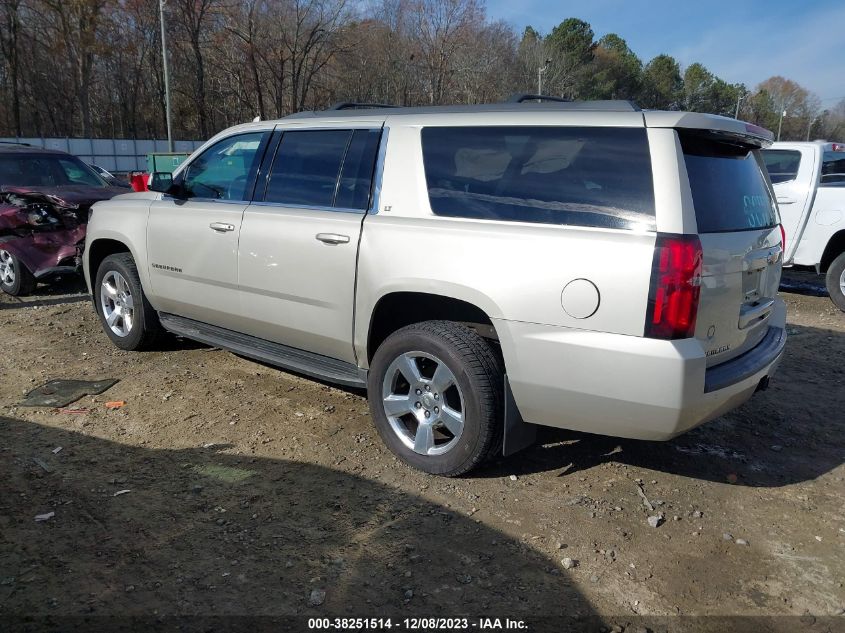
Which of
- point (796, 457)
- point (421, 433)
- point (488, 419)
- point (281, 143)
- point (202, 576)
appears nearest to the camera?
point (202, 576)

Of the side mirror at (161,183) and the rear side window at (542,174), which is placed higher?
the rear side window at (542,174)

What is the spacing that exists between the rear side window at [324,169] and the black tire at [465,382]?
0.88 metres

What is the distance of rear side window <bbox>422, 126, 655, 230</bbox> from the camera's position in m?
3.10

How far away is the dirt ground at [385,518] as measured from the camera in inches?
108

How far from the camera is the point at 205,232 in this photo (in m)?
4.78

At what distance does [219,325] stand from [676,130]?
3396mm

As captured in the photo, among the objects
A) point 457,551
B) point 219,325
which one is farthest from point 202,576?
point 219,325

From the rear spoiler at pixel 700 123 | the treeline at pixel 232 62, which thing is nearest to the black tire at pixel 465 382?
the rear spoiler at pixel 700 123

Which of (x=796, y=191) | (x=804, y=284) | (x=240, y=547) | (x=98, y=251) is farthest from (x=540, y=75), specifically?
(x=240, y=547)

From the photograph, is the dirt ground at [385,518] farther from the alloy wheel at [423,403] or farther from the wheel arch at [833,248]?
the wheel arch at [833,248]

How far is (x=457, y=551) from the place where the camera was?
307 cm

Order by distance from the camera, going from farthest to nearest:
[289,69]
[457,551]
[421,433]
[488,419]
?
[289,69]
[421,433]
[488,419]
[457,551]

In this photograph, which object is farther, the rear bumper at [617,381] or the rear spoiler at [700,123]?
the rear spoiler at [700,123]

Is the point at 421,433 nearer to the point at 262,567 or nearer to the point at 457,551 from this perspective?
the point at 457,551
